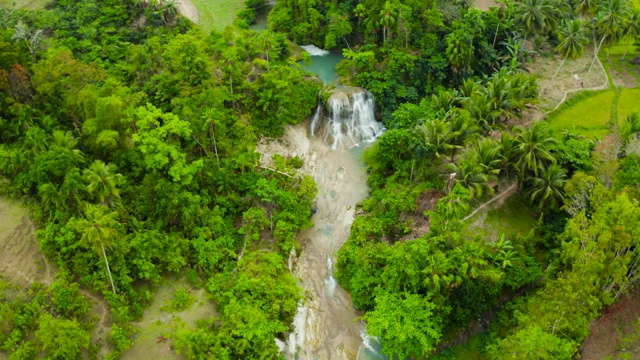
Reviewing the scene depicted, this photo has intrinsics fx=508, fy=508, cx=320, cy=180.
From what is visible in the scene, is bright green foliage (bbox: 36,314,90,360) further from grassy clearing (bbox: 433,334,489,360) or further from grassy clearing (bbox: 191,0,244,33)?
grassy clearing (bbox: 191,0,244,33)

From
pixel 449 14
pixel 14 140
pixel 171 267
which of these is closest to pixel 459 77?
pixel 449 14

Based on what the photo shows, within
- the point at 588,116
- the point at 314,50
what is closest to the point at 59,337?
the point at 314,50

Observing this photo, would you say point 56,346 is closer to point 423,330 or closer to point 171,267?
point 171,267

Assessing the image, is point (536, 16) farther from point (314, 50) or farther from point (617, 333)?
point (617, 333)

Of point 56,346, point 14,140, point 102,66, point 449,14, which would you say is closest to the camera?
point 56,346

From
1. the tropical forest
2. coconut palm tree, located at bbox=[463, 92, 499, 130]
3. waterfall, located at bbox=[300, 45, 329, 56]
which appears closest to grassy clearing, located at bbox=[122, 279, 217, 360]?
the tropical forest

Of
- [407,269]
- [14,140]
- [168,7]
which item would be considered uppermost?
[168,7]
